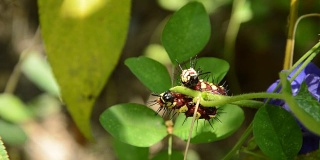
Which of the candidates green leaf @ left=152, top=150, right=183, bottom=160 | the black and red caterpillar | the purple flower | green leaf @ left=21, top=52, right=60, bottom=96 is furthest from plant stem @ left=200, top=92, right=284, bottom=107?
green leaf @ left=21, top=52, right=60, bottom=96

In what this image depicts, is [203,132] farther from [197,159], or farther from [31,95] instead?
[31,95]

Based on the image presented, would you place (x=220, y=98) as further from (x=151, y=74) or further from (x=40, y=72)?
(x=40, y=72)

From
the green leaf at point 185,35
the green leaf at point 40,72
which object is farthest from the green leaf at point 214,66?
the green leaf at point 40,72

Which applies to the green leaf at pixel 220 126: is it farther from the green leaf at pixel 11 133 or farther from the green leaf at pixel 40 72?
the green leaf at pixel 40 72

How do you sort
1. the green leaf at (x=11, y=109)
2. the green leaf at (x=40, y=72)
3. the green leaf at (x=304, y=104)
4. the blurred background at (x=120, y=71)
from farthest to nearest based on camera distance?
1. the blurred background at (x=120, y=71)
2. the green leaf at (x=40, y=72)
3. the green leaf at (x=11, y=109)
4. the green leaf at (x=304, y=104)

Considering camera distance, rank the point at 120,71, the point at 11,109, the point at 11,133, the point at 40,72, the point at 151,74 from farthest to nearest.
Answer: the point at 120,71 → the point at 40,72 → the point at 11,109 → the point at 11,133 → the point at 151,74

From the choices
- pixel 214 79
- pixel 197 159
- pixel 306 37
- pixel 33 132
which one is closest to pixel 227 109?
pixel 214 79

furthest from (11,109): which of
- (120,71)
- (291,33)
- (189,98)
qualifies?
(189,98)
